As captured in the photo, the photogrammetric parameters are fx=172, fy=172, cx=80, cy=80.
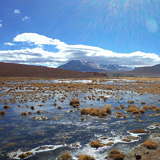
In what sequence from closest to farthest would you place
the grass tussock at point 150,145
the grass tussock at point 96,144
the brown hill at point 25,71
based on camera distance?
the grass tussock at point 150,145, the grass tussock at point 96,144, the brown hill at point 25,71

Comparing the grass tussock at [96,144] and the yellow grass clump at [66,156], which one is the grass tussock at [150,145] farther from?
the yellow grass clump at [66,156]

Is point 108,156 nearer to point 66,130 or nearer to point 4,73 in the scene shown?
Result: point 66,130

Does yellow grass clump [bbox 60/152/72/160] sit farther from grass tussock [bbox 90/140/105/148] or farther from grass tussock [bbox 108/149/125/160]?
grass tussock [bbox 108/149/125/160]

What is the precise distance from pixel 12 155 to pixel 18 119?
7985mm

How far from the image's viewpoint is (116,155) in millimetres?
10086

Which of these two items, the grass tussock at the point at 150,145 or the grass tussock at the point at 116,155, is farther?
the grass tussock at the point at 150,145

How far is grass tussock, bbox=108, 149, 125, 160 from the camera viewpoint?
32.7 ft

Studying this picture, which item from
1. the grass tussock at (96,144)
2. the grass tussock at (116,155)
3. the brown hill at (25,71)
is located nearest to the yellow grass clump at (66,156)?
the grass tussock at (96,144)

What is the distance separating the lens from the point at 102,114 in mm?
19656

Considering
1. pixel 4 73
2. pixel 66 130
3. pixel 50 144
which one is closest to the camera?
pixel 50 144

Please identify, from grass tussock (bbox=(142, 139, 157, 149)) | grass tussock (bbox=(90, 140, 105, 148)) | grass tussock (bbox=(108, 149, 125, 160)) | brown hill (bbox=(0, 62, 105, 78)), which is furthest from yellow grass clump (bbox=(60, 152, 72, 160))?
brown hill (bbox=(0, 62, 105, 78))

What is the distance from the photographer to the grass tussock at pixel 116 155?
32.7ft

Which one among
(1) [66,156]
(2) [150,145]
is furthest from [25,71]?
(2) [150,145]

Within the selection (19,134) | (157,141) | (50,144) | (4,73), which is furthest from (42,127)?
(4,73)
